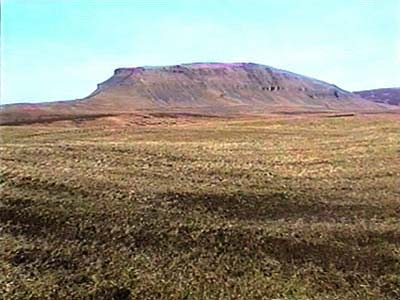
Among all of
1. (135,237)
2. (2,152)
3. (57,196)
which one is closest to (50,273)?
(135,237)

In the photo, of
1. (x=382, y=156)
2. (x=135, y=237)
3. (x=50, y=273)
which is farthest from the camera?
(x=382, y=156)

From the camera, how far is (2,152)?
2594 cm

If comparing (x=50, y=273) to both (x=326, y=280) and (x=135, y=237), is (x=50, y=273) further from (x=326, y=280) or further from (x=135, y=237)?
(x=326, y=280)

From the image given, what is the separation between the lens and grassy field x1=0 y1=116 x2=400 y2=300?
16375 mm

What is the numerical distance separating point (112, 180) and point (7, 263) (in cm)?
646

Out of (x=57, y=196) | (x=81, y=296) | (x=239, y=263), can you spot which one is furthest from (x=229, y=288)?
(x=57, y=196)

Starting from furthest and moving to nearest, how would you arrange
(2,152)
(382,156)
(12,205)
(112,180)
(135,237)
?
(382,156) → (2,152) → (112,180) → (12,205) → (135,237)

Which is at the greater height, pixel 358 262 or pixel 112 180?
pixel 112 180

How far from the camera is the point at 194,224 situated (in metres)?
19.7

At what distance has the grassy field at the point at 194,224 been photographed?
1638 cm

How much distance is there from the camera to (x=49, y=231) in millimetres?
18969

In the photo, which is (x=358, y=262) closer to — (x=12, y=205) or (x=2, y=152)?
(x=12, y=205)

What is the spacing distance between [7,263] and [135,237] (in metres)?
3.86

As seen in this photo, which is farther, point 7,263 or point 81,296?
point 7,263
